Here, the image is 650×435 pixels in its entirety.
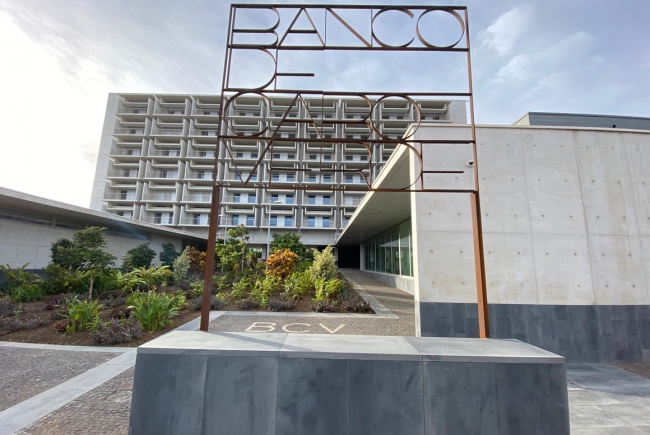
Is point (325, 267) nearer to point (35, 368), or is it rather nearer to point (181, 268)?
point (181, 268)

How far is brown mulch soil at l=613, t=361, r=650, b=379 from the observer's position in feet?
15.4

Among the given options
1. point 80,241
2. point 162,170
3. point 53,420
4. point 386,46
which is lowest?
point 53,420

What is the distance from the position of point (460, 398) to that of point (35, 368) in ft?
19.9

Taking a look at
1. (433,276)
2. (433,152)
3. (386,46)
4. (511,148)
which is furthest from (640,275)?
(386,46)

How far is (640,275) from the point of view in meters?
5.37

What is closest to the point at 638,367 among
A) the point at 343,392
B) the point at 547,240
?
the point at 547,240

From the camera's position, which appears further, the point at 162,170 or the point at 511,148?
the point at 162,170

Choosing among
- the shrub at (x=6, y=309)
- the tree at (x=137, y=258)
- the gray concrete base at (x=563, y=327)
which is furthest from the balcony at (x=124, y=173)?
the gray concrete base at (x=563, y=327)

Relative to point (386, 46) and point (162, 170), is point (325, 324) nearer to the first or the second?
point (386, 46)

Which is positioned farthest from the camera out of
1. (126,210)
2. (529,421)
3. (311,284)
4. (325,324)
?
(126,210)

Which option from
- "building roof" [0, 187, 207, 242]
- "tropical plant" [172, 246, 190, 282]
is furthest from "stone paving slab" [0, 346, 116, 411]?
"tropical plant" [172, 246, 190, 282]

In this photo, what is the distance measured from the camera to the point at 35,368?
4.51 meters

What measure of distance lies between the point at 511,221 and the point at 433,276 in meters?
1.82

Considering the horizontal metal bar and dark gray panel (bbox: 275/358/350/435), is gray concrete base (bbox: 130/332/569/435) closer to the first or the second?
dark gray panel (bbox: 275/358/350/435)
